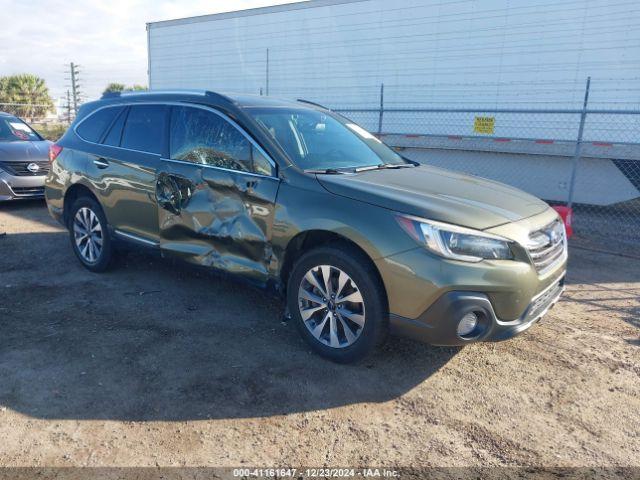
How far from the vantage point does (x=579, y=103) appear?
8016 mm

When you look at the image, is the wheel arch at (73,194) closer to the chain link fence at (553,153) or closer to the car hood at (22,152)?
the car hood at (22,152)

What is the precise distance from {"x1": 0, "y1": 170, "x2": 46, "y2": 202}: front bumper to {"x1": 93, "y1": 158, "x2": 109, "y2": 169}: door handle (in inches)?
156

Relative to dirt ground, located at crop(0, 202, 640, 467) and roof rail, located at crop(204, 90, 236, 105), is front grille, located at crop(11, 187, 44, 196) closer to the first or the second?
dirt ground, located at crop(0, 202, 640, 467)

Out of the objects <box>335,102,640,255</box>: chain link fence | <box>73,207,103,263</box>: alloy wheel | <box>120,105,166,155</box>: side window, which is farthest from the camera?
<box>335,102,640,255</box>: chain link fence

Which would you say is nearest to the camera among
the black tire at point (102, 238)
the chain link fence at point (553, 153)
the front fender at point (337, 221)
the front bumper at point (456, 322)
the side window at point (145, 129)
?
the front bumper at point (456, 322)

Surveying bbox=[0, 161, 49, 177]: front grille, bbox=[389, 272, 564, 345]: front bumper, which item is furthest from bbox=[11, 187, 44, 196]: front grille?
bbox=[389, 272, 564, 345]: front bumper

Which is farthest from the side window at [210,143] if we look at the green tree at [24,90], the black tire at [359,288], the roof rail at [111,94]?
the green tree at [24,90]

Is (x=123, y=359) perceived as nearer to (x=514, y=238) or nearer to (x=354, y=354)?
(x=354, y=354)

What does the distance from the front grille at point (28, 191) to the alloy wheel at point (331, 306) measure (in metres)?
6.47

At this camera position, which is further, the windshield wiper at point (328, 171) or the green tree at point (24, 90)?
the green tree at point (24, 90)

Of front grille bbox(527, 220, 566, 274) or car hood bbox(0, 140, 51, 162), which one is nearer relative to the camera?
front grille bbox(527, 220, 566, 274)

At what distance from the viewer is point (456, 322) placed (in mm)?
2898

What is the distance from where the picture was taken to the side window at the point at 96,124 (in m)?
4.92

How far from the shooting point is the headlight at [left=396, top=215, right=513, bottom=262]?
290 cm
